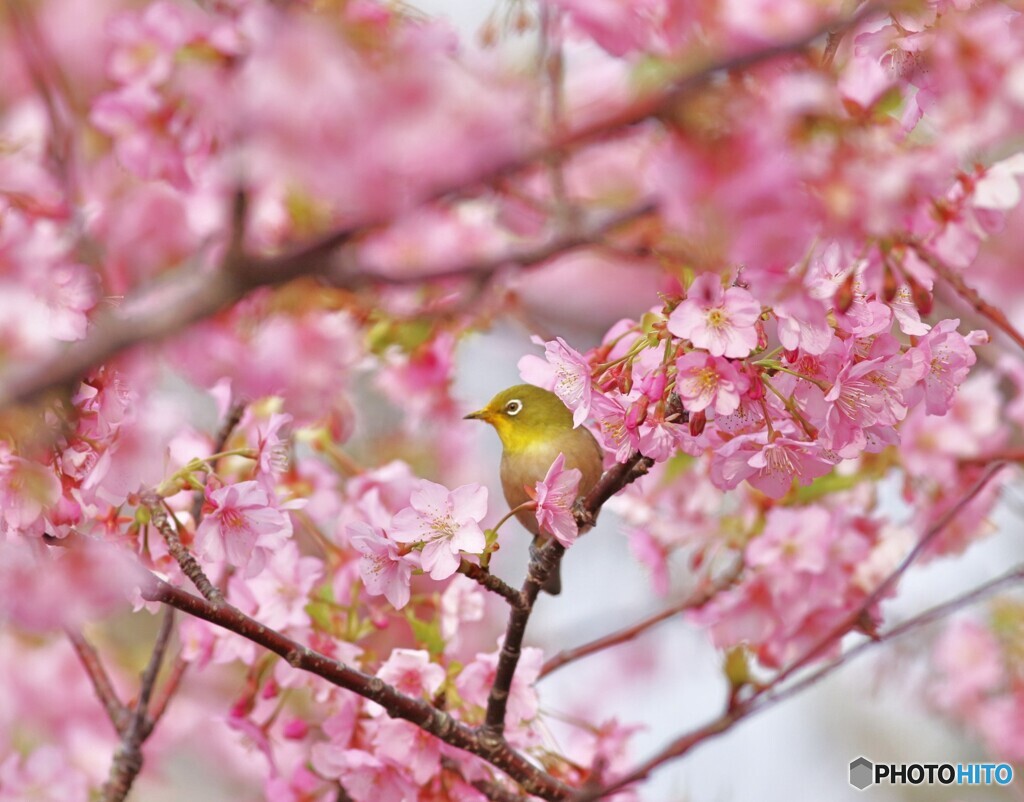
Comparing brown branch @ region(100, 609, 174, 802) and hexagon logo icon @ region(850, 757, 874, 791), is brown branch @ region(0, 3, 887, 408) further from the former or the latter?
hexagon logo icon @ region(850, 757, 874, 791)

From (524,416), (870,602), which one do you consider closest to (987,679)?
(870,602)

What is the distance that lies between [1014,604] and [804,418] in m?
2.42

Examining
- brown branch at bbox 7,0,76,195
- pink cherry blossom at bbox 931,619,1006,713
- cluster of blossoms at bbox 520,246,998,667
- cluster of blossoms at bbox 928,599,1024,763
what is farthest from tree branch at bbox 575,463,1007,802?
pink cherry blossom at bbox 931,619,1006,713

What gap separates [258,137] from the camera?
1.92 metres

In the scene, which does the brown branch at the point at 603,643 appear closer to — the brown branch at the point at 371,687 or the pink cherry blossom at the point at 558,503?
the brown branch at the point at 371,687

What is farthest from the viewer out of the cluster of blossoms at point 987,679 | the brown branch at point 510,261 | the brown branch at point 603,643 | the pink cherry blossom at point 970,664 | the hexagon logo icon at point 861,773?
the pink cherry blossom at point 970,664

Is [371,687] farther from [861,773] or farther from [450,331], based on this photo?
[450,331]

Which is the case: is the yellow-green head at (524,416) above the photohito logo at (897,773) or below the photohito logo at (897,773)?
above

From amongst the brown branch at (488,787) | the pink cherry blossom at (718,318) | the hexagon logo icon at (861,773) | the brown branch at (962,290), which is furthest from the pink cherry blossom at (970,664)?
the pink cherry blossom at (718,318)

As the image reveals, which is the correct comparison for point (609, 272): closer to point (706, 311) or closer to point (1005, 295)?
point (1005, 295)

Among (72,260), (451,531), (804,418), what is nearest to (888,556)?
(804,418)

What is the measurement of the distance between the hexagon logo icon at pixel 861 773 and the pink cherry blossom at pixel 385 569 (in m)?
1.33

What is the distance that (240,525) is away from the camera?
1543 mm

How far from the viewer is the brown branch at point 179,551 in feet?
4.86
